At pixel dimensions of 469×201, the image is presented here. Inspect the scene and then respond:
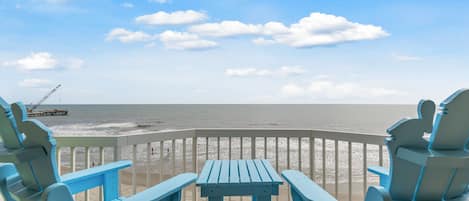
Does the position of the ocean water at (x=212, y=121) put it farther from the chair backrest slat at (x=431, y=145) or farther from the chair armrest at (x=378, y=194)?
the chair backrest slat at (x=431, y=145)

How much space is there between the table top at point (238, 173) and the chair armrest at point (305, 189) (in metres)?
0.09

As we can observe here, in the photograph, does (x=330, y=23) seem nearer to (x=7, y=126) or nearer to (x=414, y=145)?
(x=414, y=145)

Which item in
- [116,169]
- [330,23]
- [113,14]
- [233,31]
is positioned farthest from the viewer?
[233,31]

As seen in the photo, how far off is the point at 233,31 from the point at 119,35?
580 cm

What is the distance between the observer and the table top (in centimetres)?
207

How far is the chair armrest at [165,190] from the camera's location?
1746 millimetres

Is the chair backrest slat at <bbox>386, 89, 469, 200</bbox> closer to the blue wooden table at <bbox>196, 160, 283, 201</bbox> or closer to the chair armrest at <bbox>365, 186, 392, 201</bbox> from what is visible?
the chair armrest at <bbox>365, 186, 392, 201</bbox>

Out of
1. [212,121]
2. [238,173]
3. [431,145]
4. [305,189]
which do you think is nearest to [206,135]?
[238,173]

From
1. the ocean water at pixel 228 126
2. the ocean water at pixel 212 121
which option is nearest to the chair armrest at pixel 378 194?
the ocean water at pixel 228 126

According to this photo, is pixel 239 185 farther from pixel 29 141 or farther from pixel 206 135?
pixel 206 135

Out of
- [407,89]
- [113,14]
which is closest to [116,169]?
[113,14]

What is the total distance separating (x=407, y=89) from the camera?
19062 mm

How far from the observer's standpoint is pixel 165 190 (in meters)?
1.86

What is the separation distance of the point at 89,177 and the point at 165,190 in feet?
1.98
